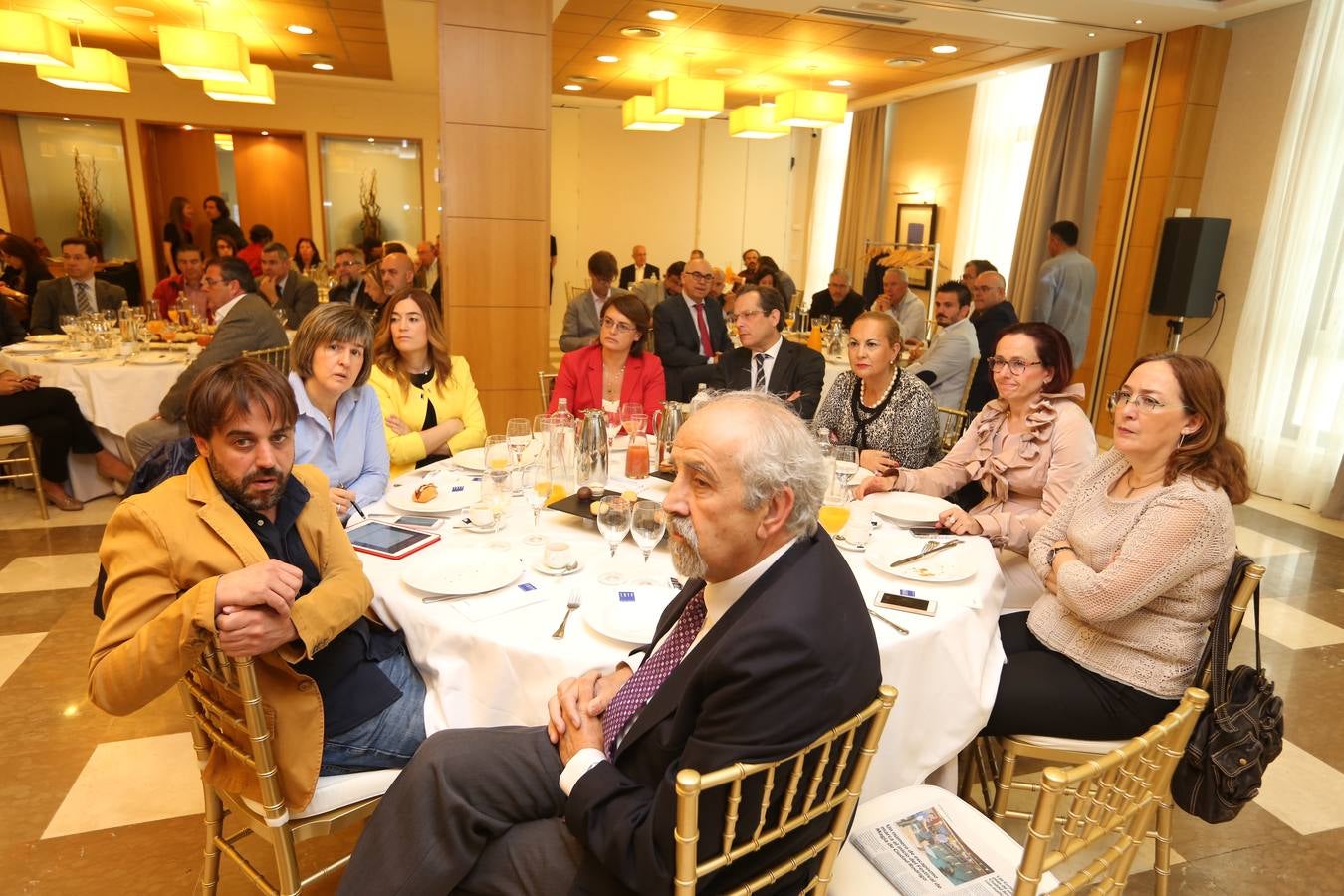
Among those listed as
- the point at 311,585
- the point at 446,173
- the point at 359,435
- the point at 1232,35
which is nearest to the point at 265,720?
the point at 311,585

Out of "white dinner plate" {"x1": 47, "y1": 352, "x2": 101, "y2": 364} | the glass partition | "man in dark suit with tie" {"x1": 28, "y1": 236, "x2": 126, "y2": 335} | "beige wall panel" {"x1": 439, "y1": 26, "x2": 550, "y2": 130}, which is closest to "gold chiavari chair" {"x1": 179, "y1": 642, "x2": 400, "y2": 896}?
"white dinner plate" {"x1": 47, "y1": 352, "x2": 101, "y2": 364}

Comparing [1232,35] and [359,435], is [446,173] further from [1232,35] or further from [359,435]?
[1232,35]

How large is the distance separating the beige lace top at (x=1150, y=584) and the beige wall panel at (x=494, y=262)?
423cm

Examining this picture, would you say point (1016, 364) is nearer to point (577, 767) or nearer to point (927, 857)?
point (927, 857)

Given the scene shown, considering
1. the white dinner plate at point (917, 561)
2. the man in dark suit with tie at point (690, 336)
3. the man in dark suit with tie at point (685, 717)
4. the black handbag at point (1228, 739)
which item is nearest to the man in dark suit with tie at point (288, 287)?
the man in dark suit with tie at point (690, 336)

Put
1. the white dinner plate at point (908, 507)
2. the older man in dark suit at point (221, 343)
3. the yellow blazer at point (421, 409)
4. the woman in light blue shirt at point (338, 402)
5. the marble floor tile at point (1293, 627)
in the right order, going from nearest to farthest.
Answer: the white dinner plate at point (908, 507), the woman in light blue shirt at point (338, 402), the yellow blazer at point (421, 409), the marble floor tile at point (1293, 627), the older man in dark suit at point (221, 343)

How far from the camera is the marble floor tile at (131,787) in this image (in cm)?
233

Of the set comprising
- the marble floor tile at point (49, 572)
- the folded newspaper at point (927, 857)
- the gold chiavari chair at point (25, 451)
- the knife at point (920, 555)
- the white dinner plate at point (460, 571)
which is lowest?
the marble floor tile at point (49, 572)

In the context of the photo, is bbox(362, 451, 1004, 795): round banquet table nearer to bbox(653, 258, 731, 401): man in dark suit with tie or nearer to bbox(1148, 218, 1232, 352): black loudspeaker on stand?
bbox(653, 258, 731, 401): man in dark suit with tie

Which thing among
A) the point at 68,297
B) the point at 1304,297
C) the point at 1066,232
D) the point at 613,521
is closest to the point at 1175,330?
the point at 1304,297

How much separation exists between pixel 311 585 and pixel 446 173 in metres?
4.15

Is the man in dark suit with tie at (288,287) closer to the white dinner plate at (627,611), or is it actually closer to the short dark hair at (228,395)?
the short dark hair at (228,395)

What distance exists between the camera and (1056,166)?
8.18 metres

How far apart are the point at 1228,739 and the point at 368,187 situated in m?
13.0
